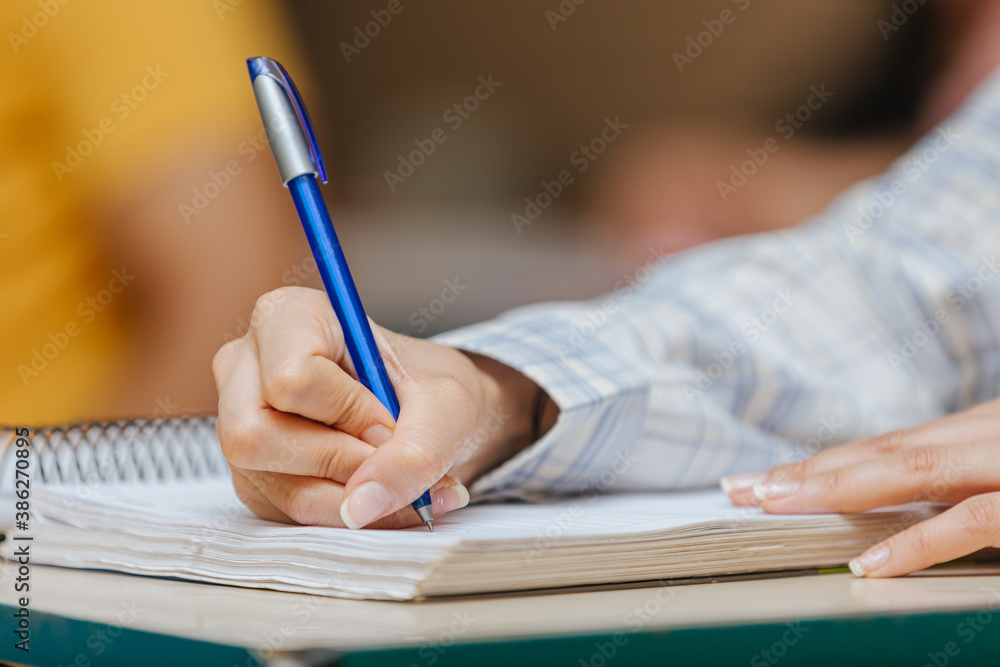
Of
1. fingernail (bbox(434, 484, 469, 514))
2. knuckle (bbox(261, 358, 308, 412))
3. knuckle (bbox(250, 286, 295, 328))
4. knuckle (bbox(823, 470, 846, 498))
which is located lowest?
knuckle (bbox(823, 470, 846, 498))

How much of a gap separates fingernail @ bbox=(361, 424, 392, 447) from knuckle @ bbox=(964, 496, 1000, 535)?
28 centimetres

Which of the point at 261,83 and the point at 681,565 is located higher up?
the point at 261,83

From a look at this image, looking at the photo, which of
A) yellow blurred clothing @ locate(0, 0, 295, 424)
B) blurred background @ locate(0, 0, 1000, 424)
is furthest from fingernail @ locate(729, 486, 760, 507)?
yellow blurred clothing @ locate(0, 0, 295, 424)

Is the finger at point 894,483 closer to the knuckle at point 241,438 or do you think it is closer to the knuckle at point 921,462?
the knuckle at point 921,462

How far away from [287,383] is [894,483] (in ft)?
1.01

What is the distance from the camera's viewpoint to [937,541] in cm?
38

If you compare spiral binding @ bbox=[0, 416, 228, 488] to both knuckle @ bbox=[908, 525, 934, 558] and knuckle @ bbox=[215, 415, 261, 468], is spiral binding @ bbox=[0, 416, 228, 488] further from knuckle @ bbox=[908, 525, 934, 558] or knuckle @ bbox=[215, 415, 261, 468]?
knuckle @ bbox=[908, 525, 934, 558]

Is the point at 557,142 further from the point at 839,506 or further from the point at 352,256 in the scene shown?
the point at 839,506

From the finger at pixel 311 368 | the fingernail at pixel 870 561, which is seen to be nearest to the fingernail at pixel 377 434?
the finger at pixel 311 368

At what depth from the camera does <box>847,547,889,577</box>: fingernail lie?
0.37 meters

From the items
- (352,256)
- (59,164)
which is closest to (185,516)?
(59,164)

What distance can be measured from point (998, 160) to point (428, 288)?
132 cm

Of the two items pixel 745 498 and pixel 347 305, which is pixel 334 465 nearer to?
pixel 347 305

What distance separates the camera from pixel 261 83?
0.39 metres
